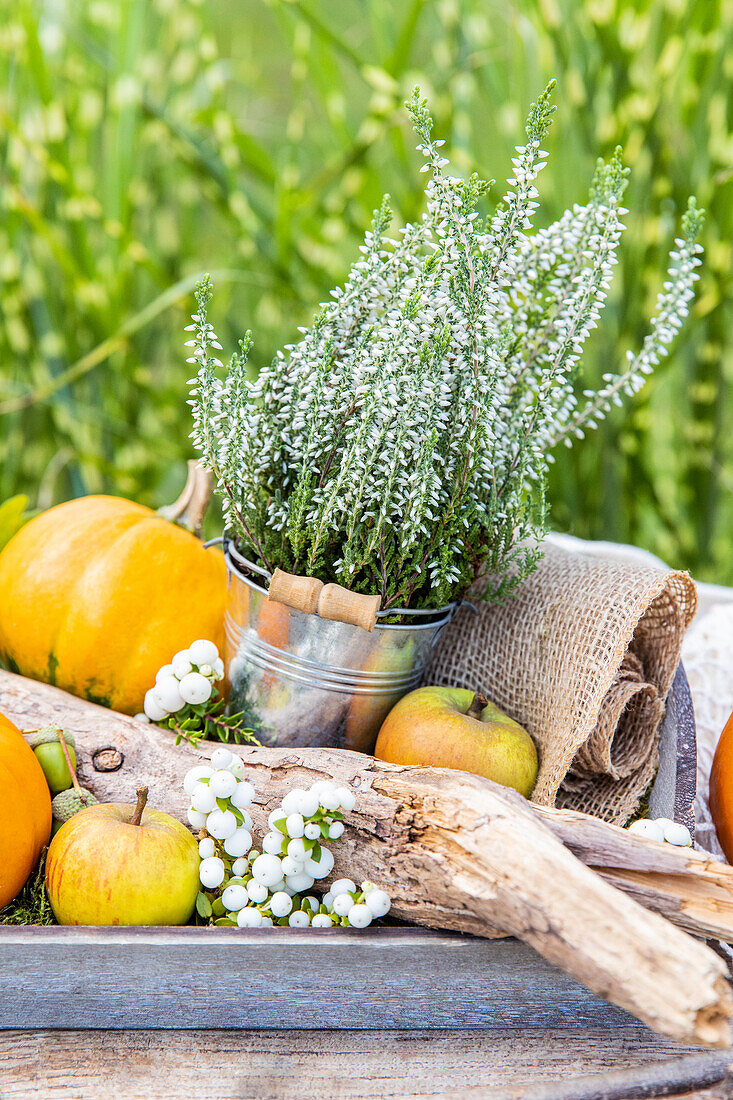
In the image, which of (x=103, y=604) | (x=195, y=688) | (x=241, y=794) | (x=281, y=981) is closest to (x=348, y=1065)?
(x=281, y=981)

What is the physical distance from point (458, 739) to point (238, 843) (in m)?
0.18

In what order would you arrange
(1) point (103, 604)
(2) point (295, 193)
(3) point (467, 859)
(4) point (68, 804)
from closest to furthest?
(3) point (467, 859) → (4) point (68, 804) → (1) point (103, 604) → (2) point (295, 193)

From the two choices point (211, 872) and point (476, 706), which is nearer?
point (211, 872)

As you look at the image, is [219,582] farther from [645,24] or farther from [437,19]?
[437,19]

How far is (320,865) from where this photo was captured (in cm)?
56

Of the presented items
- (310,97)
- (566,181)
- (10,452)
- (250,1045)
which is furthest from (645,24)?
(250,1045)

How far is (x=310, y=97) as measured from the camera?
1.94 meters

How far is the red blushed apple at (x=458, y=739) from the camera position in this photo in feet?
2.11

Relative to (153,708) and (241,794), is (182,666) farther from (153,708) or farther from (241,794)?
(241,794)

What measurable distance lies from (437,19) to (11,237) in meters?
0.86

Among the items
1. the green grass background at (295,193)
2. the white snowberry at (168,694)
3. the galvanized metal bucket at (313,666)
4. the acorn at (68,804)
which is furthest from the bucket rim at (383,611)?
the green grass background at (295,193)

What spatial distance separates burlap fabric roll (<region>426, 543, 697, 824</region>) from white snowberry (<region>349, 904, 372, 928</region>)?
7.5 inches

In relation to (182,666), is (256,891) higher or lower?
lower

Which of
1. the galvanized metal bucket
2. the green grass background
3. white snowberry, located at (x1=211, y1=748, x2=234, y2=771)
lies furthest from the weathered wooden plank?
the green grass background
